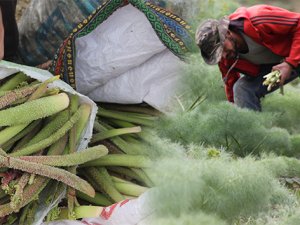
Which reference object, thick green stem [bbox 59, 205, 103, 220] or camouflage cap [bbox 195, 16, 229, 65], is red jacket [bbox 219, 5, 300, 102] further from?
thick green stem [bbox 59, 205, 103, 220]

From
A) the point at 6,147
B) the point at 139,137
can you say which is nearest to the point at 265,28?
the point at 139,137

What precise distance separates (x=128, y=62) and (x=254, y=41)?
525 mm

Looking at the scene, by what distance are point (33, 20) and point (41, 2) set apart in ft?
0.19

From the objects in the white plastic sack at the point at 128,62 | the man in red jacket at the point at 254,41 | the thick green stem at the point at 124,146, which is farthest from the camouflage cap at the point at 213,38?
the thick green stem at the point at 124,146

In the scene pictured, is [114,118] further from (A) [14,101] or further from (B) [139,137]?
(A) [14,101]

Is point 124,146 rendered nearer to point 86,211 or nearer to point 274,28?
point 86,211

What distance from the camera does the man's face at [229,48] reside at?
1720 mm

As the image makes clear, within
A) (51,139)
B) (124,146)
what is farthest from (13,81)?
(124,146)

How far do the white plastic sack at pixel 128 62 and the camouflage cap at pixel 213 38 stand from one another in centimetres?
17

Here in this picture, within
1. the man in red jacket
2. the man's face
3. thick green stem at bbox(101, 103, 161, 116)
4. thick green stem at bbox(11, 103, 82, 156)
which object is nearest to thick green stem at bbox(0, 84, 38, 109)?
thick green stem at bbox(11, 103, 82, 156)

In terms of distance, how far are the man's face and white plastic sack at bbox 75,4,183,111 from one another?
0.98ft

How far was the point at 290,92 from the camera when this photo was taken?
2.28 metres

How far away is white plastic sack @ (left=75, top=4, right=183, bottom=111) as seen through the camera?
56.8 inches

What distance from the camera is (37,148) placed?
116 centimetres
